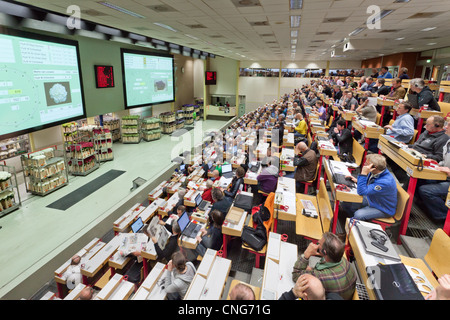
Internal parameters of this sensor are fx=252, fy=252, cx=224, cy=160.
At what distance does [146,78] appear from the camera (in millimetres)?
12922

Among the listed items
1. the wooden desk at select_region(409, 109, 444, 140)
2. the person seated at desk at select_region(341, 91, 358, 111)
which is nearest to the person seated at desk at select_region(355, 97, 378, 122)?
the person seated at desk at select_region(341, 91, 358, 111)

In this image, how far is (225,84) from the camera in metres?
21.7

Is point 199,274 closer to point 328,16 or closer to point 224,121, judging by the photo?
point 328,16

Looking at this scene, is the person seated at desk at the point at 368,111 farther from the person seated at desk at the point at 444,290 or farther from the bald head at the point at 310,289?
the bald head at the point at 310,289

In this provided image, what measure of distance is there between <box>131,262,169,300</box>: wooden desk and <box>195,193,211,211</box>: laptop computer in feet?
6.16

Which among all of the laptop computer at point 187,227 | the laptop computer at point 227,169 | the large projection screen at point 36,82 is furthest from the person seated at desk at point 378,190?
the large projection screen at point 36,82

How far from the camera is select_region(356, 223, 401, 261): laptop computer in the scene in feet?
7.40

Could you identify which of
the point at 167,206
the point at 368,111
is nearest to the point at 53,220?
the point at 167,206

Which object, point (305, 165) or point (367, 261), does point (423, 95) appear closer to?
point (305, 165)

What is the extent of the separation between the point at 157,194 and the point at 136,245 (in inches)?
98.2

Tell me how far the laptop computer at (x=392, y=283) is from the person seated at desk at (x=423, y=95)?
14.8 feet

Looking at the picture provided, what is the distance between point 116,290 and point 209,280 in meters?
1.69

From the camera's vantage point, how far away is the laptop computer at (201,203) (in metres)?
5.39

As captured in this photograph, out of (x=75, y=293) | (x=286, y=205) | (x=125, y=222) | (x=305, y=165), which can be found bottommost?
(x=75, y=293)
